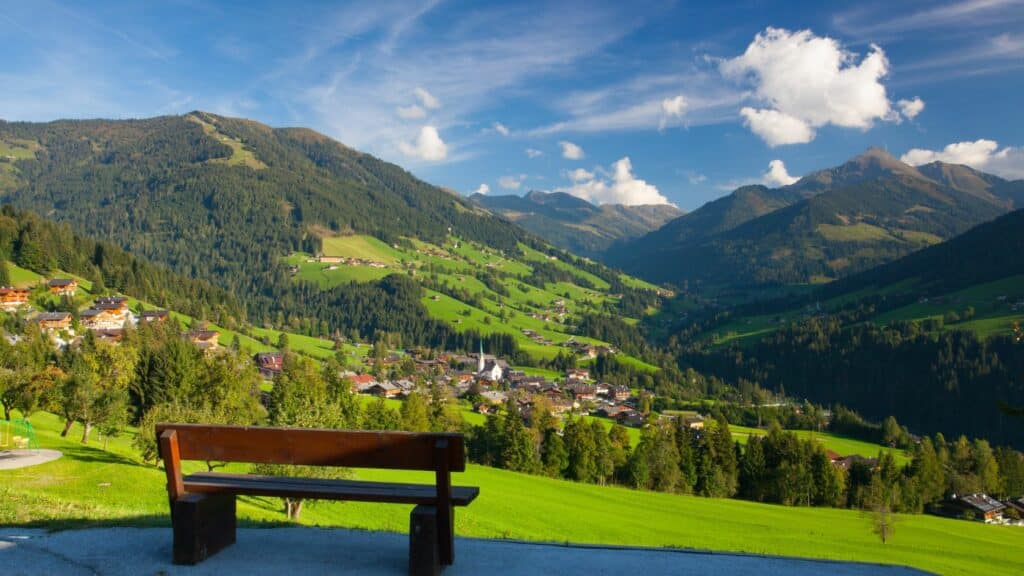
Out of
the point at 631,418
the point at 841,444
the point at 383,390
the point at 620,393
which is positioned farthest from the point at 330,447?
the point at 620,393

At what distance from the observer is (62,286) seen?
327 ft

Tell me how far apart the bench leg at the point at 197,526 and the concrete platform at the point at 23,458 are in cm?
1824

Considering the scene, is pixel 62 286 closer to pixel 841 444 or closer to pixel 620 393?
pixel 620 393

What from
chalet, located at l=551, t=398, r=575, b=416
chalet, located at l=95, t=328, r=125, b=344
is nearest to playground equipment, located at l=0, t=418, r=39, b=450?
chalet, located at l=95, t=328, r=125, b=344

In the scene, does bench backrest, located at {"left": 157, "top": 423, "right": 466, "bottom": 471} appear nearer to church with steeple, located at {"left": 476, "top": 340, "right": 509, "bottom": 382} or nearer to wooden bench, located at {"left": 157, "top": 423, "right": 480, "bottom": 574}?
wooden bench, located at {"left": 157, "top": 423, "right": 480, "bottom": 574}

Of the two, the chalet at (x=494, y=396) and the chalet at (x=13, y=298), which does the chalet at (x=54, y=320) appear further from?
the chalet at (x=494, y=396)

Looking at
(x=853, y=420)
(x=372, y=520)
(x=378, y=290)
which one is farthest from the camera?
(x=378, y=290)

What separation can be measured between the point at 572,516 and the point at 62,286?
103 meters

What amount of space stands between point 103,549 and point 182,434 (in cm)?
179

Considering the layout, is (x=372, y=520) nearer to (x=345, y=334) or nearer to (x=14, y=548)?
(x=14, y=548)

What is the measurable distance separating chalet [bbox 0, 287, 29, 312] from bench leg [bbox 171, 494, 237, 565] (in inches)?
4054

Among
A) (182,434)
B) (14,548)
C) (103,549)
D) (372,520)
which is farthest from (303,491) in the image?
(372,520)

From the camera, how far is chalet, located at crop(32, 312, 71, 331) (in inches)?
3194

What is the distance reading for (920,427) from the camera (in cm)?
13962
